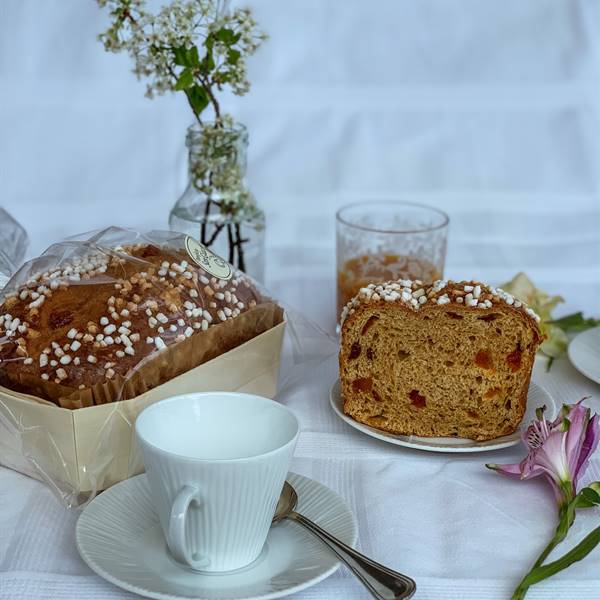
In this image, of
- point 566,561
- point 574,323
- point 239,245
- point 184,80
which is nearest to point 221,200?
point 239,245

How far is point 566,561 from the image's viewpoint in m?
1.00

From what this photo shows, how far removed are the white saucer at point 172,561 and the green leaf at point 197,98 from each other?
2.16 feet

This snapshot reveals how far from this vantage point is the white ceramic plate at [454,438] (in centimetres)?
124

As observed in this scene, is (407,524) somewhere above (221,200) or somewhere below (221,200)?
below

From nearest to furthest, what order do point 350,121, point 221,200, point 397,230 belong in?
point 221,200
point 397,230
point 350,121

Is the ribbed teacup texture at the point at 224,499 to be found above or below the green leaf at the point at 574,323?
above

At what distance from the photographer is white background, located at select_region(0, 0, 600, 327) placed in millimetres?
2135

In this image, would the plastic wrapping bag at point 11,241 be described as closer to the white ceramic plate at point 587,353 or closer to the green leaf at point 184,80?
the green leaf at point 184,80

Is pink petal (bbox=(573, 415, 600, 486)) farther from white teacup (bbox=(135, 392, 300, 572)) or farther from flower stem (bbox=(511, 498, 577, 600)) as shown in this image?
white teacup (bbox=(135, 392, 300, 572))

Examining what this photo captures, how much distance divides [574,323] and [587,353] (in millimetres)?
149

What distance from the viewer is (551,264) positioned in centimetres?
208

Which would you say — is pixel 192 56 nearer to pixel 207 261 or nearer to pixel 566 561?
pixel 207 261

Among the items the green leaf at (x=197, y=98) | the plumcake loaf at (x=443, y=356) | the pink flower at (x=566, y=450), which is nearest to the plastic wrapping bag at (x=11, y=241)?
the green leaf at (x=197, y=98)

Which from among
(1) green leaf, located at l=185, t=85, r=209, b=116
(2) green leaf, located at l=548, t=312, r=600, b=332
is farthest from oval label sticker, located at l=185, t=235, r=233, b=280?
(2) green leaf, located at l=548, t=312, r=600, b=332
